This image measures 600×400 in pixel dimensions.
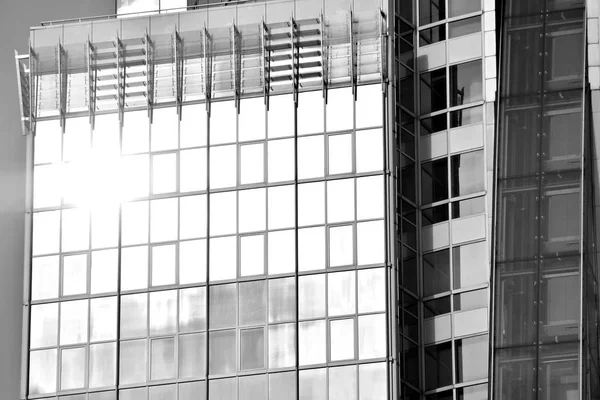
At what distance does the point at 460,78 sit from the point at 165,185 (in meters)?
10.5

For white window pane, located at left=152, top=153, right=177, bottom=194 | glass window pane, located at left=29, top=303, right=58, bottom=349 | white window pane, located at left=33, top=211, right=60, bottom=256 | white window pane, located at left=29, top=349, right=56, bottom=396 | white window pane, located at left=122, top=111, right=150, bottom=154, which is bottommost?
white window pane, located at left=29, top=349, right=56, bottom=396

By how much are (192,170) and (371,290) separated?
7.54m

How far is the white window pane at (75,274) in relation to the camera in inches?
2341

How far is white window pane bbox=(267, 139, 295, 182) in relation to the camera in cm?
5859

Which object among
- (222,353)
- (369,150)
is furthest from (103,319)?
(369,150)

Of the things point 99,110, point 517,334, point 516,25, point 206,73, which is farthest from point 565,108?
point 99,110

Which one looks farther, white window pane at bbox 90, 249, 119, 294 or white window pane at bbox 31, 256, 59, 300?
white window pane at bbox 31, 256, 59, 300

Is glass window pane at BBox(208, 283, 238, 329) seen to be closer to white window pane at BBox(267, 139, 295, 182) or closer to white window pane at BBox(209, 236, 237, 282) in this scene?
white window pane at BBox(209, 236, 237, 282)

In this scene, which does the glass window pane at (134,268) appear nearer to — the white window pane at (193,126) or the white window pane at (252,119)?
the white window pane at (193,126)

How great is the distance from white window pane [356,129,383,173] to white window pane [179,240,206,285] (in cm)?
581

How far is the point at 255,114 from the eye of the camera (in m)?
59.8

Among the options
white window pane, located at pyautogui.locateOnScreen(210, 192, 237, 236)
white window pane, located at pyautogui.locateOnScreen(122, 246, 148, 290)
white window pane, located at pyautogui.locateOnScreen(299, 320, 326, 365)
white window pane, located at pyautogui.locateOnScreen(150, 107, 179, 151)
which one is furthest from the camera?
white window pane, located at pyautogui.locateOnScreen(150, 107, 179, 151)

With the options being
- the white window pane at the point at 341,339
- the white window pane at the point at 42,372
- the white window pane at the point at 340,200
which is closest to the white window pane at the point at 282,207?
the white window pane at the point at 340,200

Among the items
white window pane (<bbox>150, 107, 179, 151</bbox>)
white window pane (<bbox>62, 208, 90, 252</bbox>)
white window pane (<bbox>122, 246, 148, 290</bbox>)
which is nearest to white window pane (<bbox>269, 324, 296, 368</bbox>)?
white window pane (<bbox>122, 246, 148, 290</bbox>)
